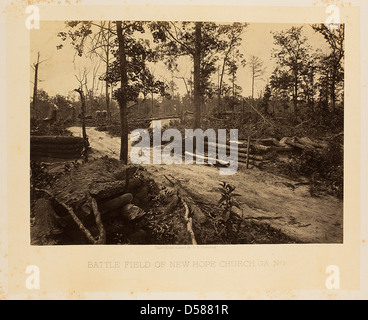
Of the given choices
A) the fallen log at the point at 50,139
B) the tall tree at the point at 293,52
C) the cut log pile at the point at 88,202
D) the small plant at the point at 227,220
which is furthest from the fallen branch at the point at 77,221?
the tall tree at the point at 293,52

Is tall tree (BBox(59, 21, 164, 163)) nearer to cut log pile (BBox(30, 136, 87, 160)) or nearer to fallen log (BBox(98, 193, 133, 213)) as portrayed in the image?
fallen log (BBox(98, 193, 133, 213))

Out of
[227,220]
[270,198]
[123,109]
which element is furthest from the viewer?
[123,109]

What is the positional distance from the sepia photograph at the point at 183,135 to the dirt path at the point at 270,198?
0.05 feet

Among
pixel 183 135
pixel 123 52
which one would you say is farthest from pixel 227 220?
pixel 123 52

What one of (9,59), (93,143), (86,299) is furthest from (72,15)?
(86,299)

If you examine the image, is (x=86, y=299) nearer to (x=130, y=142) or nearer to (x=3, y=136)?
(x=130, y=142)

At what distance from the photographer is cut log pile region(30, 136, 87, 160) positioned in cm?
271

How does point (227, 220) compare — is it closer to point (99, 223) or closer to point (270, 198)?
point (270, 198)

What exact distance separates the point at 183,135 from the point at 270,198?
139 cm

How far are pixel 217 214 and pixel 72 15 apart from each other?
10.1 ft

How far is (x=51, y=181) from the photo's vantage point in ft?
8.87

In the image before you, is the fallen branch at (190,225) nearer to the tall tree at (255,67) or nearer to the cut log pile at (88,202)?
the cut log pile at (88,202)

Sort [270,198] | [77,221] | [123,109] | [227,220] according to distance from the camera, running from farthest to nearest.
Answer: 1. [123,109]
2. [270,198]
3. [227,220]
4. [77,221]

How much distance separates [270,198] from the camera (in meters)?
2.76
